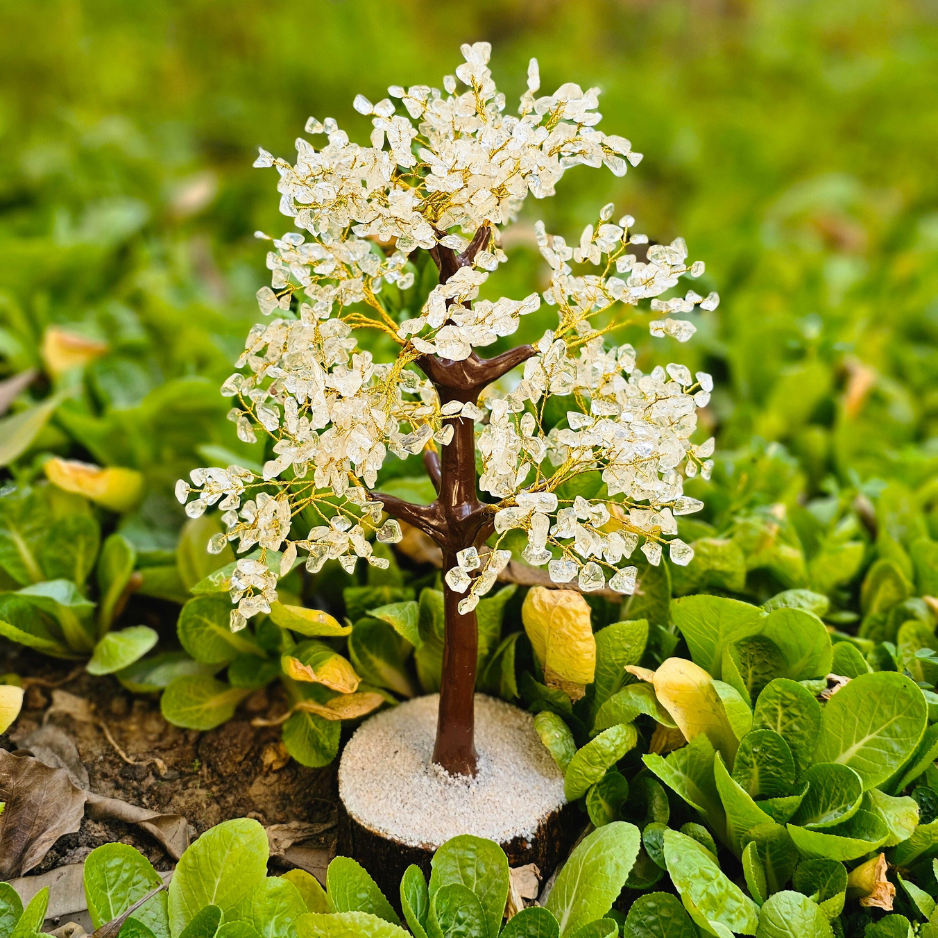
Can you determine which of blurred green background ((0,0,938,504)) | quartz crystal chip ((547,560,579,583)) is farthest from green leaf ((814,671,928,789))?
blurred green background ((0,0,938,504))

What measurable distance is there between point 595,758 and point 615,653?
0.43ft

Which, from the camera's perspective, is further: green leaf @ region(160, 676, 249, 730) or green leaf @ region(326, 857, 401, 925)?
green leaf @ region(160, 676, 249, 730)

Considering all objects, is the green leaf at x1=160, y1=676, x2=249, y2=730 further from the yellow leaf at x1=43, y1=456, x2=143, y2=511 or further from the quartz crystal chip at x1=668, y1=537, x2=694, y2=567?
the quartz crystal chip at x1=668, y1=537, x2=694, y2=567

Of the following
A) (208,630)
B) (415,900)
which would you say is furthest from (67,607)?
(415,900)

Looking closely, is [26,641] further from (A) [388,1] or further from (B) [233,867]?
(A) [388,1]

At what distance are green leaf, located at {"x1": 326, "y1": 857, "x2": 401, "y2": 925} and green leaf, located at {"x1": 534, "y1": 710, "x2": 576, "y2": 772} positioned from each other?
204 mm

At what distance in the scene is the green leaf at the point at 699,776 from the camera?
32.4 inches

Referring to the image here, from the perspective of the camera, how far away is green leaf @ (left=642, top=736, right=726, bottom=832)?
2.70 feet

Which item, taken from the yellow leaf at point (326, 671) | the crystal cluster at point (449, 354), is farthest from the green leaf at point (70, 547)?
the crystal cluster at point (449, 354)

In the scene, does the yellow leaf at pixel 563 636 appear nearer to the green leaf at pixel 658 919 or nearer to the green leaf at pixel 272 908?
the green leaf at pixel 658 919

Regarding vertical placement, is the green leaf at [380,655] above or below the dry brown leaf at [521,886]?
above

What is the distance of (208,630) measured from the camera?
998 mm

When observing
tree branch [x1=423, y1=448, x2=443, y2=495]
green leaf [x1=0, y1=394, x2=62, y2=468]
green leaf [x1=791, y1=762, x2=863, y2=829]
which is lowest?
green leaf [x1=791, y1=762, x2=863, y2=829]

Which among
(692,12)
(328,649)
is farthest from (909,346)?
(692,12)
